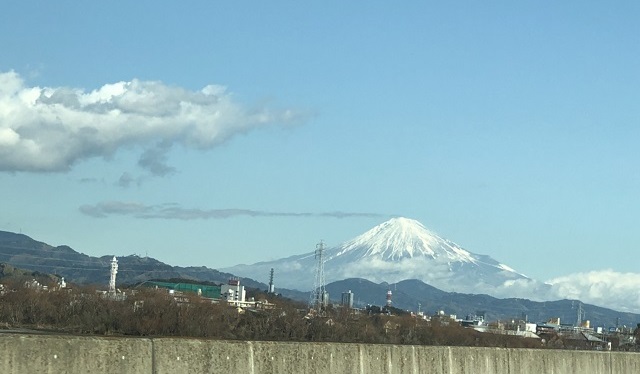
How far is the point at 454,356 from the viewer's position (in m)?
18.5

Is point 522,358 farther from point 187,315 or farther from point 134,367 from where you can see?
point 134,367

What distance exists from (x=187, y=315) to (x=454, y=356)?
659 cm

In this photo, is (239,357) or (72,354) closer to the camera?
(72,354)

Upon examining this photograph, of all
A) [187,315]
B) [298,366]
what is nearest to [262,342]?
[298,366]

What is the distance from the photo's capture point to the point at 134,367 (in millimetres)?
12117

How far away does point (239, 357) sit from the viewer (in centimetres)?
1360

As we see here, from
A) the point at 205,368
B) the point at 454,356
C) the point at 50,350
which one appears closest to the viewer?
the point at 50,350

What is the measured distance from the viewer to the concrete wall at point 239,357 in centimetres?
1114

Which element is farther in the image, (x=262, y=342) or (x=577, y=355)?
(x=577, y=355)

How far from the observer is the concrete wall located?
11141mm

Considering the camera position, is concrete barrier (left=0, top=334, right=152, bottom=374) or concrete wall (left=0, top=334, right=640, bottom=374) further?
concrete wall (left=0, top=334, right=640, bottom=374)

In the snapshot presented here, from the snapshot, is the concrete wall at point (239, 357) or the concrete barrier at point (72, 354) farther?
the concrete wall at point (239, 357)

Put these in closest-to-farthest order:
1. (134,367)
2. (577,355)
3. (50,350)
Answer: (50,350) < (134,367) < (577,355)

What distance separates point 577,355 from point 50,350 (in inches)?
541
